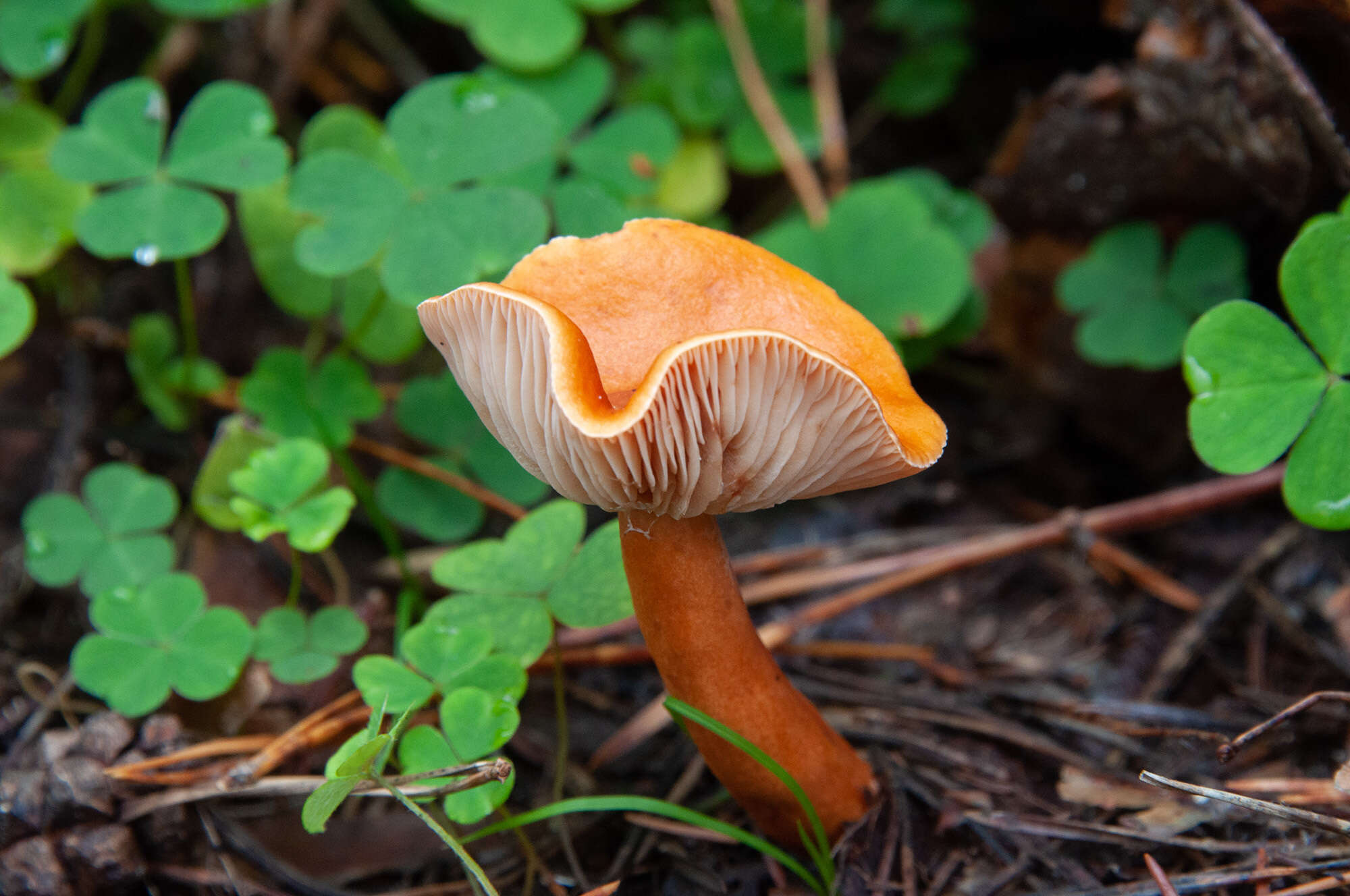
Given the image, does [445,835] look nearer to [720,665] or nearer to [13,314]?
[720,665]

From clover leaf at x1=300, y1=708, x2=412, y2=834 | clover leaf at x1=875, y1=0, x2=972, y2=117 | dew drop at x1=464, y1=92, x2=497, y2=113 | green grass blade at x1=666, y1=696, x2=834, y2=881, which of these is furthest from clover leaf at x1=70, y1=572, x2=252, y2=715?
clover leaf at x1=875, y1=0, x2=972, y2=117

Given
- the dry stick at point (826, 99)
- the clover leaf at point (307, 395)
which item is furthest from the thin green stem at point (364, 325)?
the dry stick at point (826, 99)

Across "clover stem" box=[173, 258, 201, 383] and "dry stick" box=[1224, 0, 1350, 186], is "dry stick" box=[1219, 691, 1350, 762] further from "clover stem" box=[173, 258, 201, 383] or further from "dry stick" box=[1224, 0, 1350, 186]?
"clover stem" box=[173, 258, 201, 383]

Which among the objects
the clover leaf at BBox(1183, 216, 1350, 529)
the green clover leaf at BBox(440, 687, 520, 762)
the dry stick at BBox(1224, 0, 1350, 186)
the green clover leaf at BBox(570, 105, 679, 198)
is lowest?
the green clover leaf at BBox(440, 687, 520, 762)

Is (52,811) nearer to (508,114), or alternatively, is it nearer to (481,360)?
(481,360)

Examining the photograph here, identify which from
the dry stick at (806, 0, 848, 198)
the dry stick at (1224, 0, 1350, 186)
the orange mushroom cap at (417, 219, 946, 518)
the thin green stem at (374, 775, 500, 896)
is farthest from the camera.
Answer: the dry stick at (806, 0, 848, 198)

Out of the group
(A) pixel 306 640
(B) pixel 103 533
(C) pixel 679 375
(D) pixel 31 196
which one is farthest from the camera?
(D) pixel 31 196

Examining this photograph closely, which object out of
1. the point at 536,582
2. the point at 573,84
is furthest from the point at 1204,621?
the point at 573,84

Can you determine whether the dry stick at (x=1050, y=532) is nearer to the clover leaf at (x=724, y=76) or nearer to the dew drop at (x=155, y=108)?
the clover leaf at (x=724, y=76)
